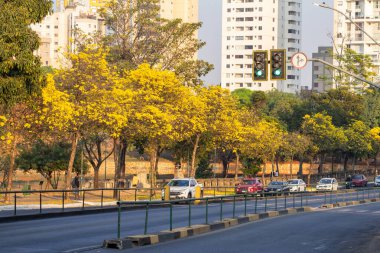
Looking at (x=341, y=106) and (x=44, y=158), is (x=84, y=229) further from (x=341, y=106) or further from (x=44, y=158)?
(x=341, y=106)

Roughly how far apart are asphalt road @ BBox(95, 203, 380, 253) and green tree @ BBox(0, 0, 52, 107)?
11.4 m

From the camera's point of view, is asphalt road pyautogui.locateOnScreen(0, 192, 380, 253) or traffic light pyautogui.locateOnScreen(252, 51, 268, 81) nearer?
asphalt road pyautogui.locateOnScreen(0, 192, 380, 253)

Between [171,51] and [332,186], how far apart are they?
20.1 meters

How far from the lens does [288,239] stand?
26906 mm

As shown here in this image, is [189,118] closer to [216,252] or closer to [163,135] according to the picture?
[163,135]

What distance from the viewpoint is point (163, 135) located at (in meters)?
65.8

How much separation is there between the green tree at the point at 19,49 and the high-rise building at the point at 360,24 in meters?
147

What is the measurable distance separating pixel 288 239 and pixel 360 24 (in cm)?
16253

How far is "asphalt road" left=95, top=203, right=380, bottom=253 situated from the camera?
914 inches

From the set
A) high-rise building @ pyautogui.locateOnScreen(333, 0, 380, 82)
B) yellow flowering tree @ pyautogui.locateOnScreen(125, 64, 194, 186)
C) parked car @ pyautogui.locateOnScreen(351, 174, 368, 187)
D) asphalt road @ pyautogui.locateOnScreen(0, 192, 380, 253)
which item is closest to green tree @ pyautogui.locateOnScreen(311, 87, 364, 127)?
parked car @ pyautogui.locateOnScreen(351, 174, 368, 187)

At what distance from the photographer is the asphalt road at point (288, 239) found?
76.1 feet

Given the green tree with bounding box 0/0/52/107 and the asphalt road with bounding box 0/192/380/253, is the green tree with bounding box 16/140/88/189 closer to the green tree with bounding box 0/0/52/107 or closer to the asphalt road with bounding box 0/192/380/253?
the asphalt road with bounding box 0/192/380/253

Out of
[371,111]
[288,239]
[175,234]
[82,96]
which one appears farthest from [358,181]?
[175,234]

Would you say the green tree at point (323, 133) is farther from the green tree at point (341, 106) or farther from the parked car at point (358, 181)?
the green tree at point (341, 106)
